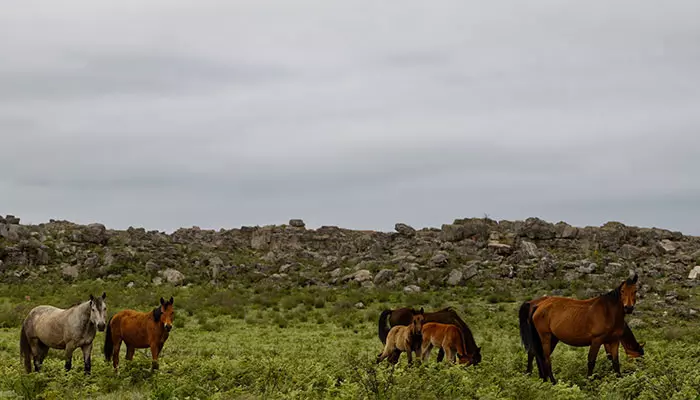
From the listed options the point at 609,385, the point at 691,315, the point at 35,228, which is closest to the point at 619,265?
the point at 691,315

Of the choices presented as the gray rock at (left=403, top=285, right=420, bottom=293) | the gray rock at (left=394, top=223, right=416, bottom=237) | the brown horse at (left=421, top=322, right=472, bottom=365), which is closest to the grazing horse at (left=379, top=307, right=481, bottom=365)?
the brown horse at (left=421, top=322, right=472, bottom=365)

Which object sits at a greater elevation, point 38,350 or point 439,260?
point 439,260

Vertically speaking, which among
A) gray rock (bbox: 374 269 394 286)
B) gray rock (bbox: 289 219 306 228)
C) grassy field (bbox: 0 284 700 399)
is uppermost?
gray rock (bbox: 289 219 306 228)

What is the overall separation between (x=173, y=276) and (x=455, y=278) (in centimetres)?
1916

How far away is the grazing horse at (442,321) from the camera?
1543 cm

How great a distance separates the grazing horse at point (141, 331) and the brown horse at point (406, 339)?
5043mm

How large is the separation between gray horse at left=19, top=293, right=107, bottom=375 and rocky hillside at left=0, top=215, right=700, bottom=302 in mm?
25754

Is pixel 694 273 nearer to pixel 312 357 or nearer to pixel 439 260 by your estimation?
pixel 439 260

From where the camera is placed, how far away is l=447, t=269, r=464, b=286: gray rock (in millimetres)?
39250

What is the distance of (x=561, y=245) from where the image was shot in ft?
156

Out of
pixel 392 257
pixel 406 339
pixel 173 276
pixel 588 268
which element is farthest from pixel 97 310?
pixel 392 257

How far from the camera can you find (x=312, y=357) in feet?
64.7

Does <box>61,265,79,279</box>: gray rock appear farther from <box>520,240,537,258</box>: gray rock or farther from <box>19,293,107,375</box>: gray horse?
<box>19,293,107,375</box>: gray horse

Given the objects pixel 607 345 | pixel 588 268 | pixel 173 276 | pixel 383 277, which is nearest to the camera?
pixel 607 345
